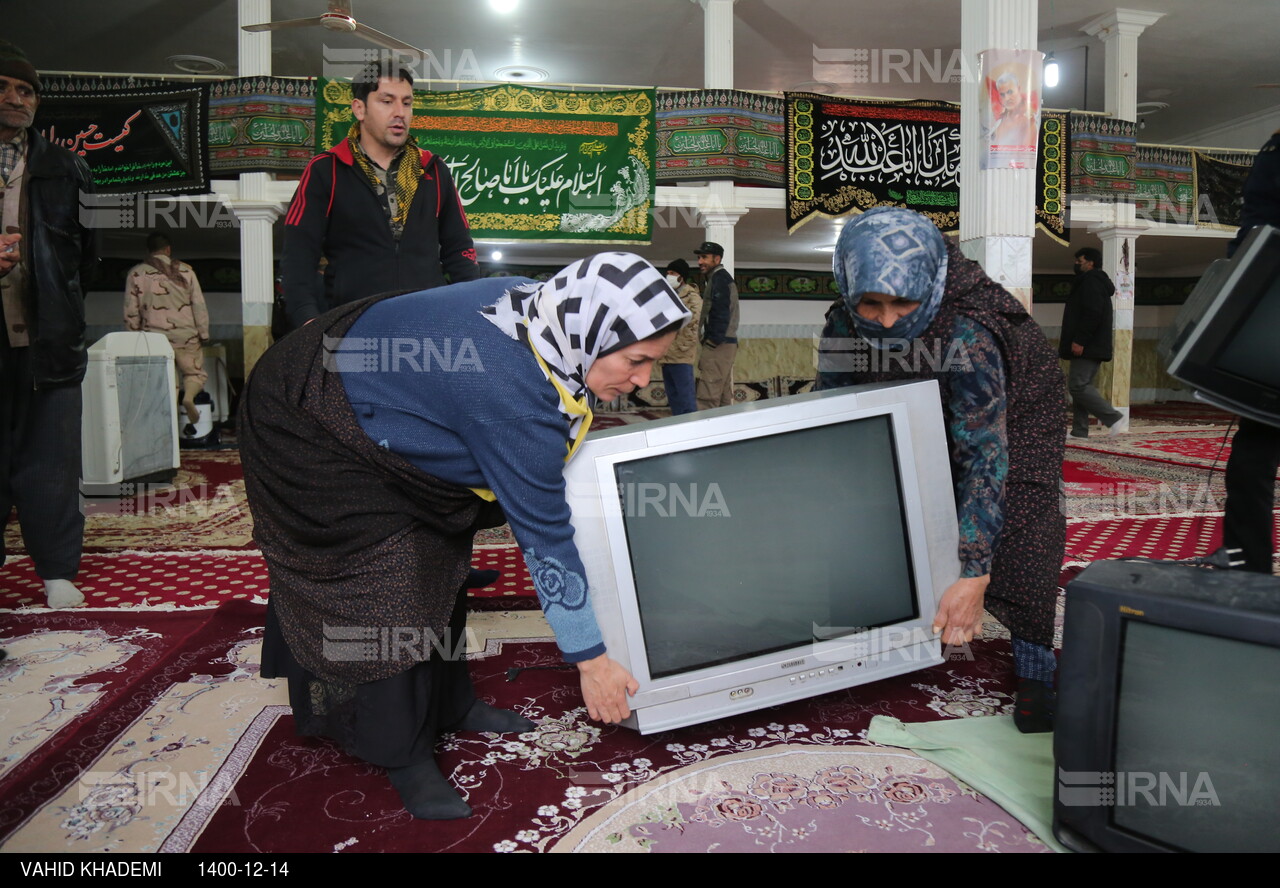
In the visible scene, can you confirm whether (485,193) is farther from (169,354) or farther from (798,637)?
(798,637)

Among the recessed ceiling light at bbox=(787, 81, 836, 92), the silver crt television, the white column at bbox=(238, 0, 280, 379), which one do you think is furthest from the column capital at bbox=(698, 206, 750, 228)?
the silver crt television

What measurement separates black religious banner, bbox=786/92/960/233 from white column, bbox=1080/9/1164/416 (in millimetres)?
1695

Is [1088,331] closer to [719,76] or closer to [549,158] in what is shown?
[719,76]

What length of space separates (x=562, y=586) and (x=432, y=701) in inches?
15.9

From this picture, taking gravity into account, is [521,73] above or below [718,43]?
above

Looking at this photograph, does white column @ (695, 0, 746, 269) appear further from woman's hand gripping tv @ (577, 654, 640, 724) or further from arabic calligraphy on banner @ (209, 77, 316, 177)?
woman's hand gripping tv @ (577, 654, 640, 724)

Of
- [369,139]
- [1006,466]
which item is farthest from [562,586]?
[369,139]

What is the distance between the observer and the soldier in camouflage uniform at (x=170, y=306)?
6379mm

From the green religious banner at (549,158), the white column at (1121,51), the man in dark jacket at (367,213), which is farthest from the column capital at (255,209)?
the white column at (1121,51)

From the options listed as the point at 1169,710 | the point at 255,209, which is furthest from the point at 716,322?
the point at 1169,710

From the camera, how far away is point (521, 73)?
975cm

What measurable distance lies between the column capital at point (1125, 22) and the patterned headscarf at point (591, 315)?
353 inches

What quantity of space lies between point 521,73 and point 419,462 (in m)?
9.44

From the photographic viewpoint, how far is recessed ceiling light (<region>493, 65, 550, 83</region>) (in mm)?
9602
